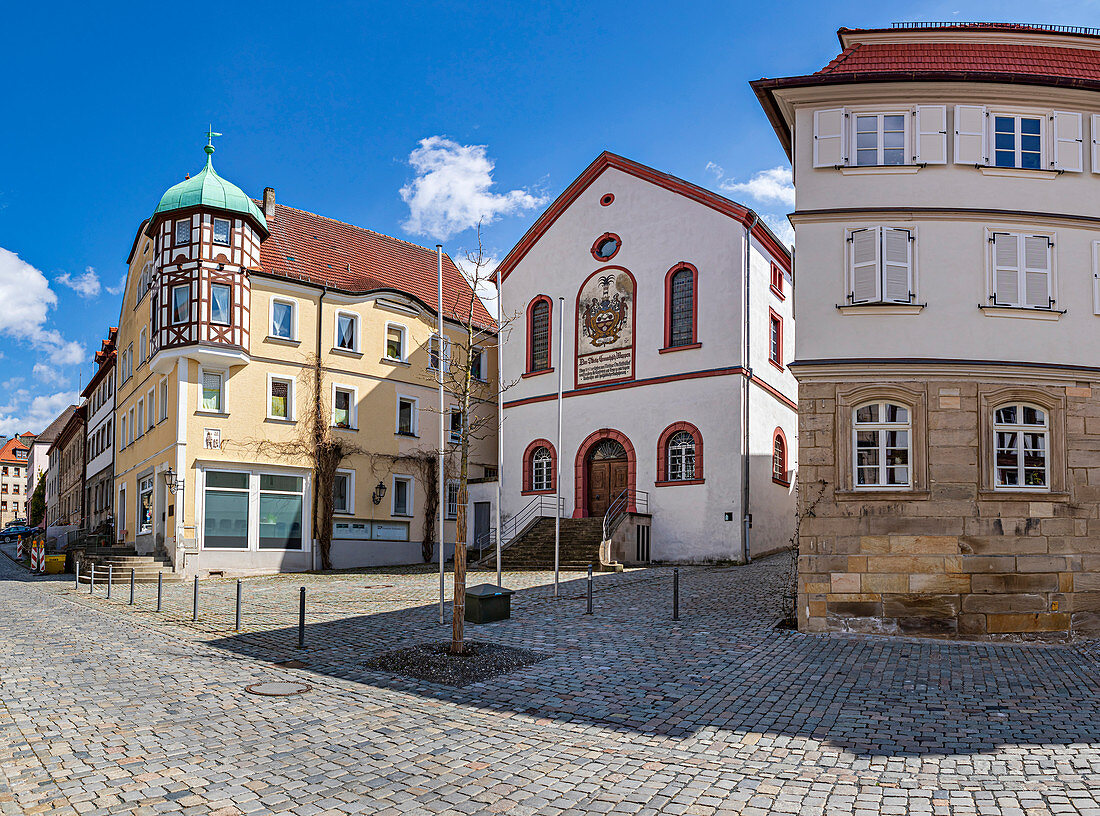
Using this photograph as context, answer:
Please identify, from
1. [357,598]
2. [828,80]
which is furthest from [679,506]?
[828,80]

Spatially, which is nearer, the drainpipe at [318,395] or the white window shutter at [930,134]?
the white window shutter at [930,134]

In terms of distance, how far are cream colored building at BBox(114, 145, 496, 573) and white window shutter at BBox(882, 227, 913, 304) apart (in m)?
14.1

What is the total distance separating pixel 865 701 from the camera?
9.80m

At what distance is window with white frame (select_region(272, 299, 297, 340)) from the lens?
3017 cm

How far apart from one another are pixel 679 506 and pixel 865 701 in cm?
1792

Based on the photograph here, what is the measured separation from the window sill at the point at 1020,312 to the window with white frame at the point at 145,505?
26.1 m

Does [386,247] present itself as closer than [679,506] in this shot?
No

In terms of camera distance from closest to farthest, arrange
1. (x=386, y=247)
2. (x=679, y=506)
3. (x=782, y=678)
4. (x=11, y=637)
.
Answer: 1. (x=782, y=678)
2. (x=11, y=637)
3. (x=679, y=506)
4. (x=386, y=247)

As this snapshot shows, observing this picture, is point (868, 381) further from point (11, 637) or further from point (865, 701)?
point (11, 637)

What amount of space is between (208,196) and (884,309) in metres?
22.3

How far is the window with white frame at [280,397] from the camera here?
2966 centimetres

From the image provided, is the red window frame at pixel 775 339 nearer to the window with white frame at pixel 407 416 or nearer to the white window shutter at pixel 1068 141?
the window with white frame at pixel 407 416

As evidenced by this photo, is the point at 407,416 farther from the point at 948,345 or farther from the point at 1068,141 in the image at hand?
the point at 1068,141

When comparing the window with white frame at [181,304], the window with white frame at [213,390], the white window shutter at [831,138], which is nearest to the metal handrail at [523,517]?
the window with white frame at [213,390]
